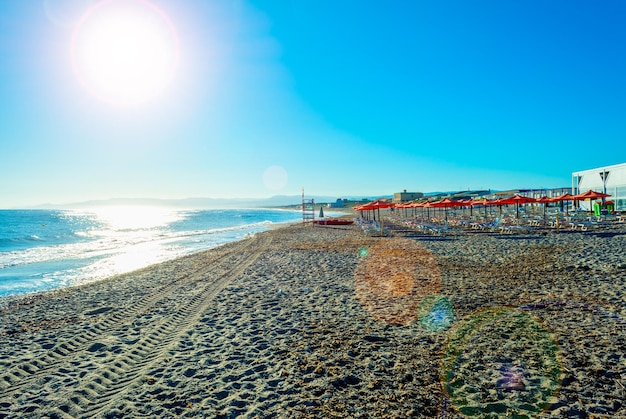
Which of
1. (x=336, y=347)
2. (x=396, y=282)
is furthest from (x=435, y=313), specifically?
(x=396, y=282)

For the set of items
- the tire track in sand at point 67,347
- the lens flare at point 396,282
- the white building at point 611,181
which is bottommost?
the tire track in sand at point 67,347

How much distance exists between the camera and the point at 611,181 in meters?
27.0

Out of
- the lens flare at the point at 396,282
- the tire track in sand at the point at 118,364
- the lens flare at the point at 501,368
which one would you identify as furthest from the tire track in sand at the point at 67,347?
the lens flare at the point at 501,368

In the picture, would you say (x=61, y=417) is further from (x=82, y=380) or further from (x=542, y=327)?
(x=542, y=327)

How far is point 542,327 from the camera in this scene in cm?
512

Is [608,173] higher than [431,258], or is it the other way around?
[608,173]

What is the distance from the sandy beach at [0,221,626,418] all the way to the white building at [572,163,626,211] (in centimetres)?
2256

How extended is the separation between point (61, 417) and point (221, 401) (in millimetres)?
1696

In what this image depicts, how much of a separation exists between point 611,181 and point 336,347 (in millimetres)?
32883

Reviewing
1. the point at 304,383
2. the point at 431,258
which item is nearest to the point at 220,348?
the point at 304,383

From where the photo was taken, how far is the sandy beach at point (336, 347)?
3537mm

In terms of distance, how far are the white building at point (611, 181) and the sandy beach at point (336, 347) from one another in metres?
22.6

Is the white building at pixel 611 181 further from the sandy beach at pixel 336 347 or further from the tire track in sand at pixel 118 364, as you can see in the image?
the tire track in sand at pixel 118 364

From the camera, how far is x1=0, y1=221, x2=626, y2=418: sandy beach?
11.6 ft
